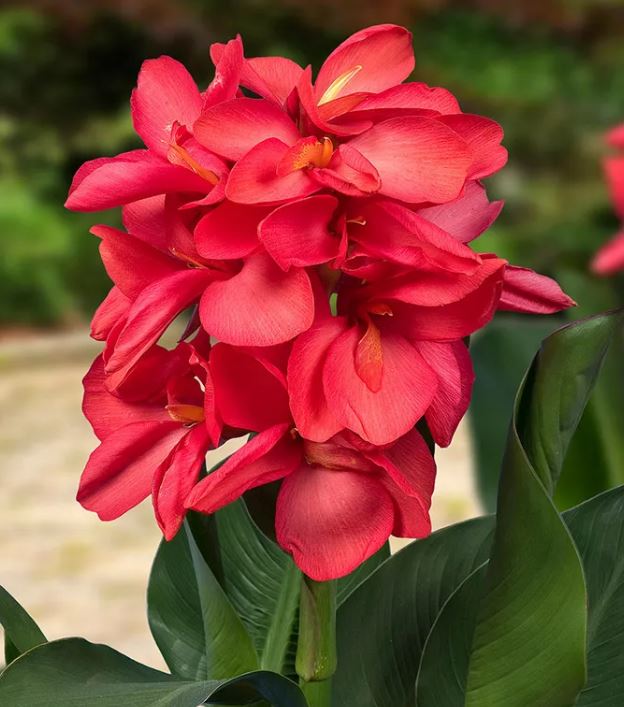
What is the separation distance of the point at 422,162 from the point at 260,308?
0.06 meters

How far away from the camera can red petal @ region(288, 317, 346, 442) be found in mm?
338

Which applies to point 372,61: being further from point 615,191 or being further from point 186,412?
point 615,191

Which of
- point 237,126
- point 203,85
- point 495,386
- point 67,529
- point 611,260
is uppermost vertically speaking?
point 203,85

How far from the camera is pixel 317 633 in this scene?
38 centimetres

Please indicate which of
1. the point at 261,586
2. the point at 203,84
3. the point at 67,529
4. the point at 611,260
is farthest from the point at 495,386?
the point at 203,84

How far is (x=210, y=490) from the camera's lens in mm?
335

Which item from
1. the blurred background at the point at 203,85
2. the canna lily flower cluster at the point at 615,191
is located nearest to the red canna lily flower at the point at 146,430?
the canna lily flower cluster at the point at 615,191

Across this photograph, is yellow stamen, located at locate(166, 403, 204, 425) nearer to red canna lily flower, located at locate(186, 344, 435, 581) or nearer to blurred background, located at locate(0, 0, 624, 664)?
red canna lily flower, located at locate(186, 344, 435, 581)

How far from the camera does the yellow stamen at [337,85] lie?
1.22ft

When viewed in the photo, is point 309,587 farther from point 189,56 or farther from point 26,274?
point 189,56

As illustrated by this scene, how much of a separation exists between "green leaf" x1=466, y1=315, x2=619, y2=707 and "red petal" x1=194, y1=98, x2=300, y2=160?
0.34 feet

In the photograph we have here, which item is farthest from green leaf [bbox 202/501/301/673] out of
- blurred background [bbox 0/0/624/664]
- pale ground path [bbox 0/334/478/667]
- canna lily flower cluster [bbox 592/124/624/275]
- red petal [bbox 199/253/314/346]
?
blurred background [bbox 0/0/624/664]

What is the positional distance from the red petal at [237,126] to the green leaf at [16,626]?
0.50 ft

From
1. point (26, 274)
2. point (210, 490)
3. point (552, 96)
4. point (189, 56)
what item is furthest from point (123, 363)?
point (552, 96)
